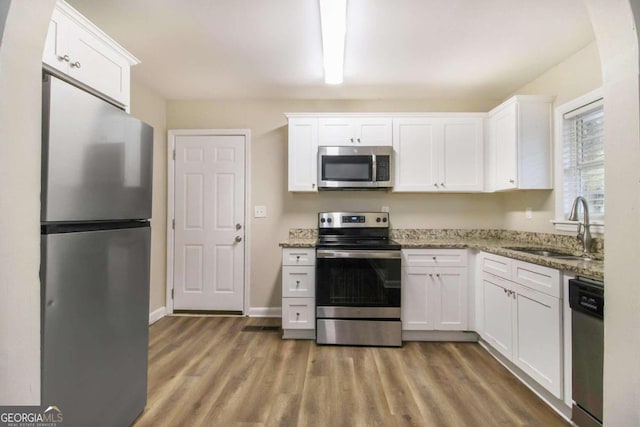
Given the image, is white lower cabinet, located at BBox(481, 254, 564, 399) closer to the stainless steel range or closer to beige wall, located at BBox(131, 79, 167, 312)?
the stainless steel range

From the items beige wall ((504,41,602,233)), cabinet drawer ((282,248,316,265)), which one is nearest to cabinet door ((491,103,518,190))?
beige wall ((504,41,602,233))

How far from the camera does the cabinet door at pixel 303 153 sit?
3.03 meters

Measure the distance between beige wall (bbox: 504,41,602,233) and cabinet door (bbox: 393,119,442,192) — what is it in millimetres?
867

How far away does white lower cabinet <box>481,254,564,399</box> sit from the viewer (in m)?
1.71

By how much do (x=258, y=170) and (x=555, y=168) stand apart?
2910 millimetres

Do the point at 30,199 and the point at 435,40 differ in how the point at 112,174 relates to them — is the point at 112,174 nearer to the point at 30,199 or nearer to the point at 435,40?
the point at 30,199

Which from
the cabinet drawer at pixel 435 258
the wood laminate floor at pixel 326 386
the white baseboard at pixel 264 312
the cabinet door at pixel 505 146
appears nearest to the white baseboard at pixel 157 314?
the wood laminate floor at pixel 326 386

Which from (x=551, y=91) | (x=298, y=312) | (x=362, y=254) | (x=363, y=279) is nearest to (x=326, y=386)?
(x=298, y=312)

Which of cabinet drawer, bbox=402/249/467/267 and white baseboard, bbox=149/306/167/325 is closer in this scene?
cabinet drawer, bbox=402/249/467/267

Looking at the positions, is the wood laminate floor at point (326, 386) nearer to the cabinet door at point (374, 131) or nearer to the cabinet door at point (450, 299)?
the cabinet door at point (450, 299)

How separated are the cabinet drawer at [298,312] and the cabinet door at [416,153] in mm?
1483

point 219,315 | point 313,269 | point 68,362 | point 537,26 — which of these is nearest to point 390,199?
point 313,269

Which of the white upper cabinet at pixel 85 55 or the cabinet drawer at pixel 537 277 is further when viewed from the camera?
the cabinet drawer at pixel 537 277

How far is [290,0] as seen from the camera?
177 cm
